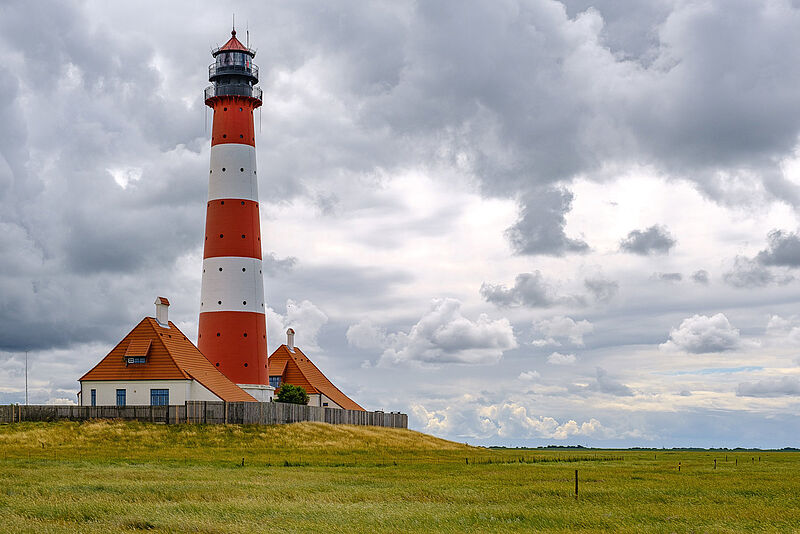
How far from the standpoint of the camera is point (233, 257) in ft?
227

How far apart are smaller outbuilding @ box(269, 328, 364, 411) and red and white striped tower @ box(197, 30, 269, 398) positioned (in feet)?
39.7

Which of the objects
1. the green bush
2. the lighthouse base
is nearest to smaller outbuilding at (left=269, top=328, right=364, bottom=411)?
the green bush

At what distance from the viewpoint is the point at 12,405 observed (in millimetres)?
64125

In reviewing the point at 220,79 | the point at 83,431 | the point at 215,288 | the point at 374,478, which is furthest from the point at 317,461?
the point at 220,79

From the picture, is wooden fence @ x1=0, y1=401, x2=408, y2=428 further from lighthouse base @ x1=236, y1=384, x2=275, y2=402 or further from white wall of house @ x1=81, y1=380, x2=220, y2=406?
lighthouse base @ x1=236, y1=384, x2=275, y2=402

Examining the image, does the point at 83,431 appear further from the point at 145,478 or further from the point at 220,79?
the point at 220,79

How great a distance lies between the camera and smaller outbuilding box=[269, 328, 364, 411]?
84.7 metres

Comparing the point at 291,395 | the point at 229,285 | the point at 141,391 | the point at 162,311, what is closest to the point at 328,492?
the point at 141,391

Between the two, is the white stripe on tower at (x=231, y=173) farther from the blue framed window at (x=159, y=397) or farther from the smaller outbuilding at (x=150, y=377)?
the blue framed window at (x=159, y=397)

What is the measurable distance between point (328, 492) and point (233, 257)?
3898 cm

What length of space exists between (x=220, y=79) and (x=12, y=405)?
3109 cm

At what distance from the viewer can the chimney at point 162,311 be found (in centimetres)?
7058

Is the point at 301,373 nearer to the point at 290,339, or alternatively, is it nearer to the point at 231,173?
the point at 290,339

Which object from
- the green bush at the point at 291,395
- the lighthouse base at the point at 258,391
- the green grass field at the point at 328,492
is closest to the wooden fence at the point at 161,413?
the green grass field at the point at 328,492
